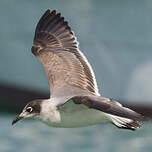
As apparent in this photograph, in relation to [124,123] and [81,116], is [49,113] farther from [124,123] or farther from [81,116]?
[124,123]

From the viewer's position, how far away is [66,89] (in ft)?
31.4

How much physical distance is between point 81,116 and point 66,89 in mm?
1293

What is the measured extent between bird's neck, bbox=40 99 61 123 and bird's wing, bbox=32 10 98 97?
95 cm

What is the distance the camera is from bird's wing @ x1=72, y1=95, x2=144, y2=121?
292 inches

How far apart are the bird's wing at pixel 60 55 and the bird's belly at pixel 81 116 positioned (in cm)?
127

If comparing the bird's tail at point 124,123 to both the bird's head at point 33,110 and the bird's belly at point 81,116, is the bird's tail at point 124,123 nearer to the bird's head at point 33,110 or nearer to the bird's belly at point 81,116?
the bird's belly at point 81,116

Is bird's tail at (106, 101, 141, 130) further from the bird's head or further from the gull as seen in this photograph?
the bird's head

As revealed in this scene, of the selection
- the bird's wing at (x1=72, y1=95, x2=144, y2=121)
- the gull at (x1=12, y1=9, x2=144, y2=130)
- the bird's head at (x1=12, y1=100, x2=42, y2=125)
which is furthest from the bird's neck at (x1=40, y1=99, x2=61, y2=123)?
the bird's wing at (x1=72, y1=95, x2=144, y2=121)

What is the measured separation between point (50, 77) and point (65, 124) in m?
1.82

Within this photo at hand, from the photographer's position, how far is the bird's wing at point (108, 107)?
7422 mm

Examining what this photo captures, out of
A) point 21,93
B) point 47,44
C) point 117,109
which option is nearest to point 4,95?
point 21,93

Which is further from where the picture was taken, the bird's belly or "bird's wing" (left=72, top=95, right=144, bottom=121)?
the bird's belly

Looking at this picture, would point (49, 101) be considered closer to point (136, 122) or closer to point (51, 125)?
point (51, 125)

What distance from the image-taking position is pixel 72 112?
27.3ft
